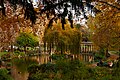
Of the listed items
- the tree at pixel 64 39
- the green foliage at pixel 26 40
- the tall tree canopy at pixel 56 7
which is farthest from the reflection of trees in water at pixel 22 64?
the green foliage at pixel 26 40

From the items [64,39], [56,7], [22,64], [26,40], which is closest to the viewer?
[56,7]

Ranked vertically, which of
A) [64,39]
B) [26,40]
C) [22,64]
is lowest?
[26,40]

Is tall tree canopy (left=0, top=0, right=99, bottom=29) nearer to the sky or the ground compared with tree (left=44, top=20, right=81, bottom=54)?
nearer to the sky

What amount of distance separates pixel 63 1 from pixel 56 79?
1073 centimetres

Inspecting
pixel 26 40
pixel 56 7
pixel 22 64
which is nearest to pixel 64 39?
pixel 22 64

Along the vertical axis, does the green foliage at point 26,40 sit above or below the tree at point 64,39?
below

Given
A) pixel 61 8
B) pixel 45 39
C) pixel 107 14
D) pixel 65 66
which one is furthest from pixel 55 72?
pixel 45 39

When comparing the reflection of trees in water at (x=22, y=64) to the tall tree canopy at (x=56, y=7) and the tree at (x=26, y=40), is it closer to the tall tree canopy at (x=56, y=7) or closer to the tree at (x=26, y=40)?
the tall tree canopy at (x=56, y=7)

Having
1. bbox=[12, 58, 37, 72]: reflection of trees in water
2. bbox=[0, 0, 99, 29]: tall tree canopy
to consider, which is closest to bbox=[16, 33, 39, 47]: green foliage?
bbox=[12, 58, 37, 72]: reflection of trees in water

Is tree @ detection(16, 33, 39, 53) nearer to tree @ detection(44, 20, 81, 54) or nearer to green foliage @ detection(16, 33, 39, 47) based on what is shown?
green foliage @ detection(16, 33, 39, 47)

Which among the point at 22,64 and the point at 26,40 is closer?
the point at 22,64

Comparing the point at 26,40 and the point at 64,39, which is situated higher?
the point at 64,39

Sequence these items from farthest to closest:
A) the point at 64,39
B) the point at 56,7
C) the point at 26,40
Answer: the point at 26,40 < the point at 64,39 < the point at 56,7

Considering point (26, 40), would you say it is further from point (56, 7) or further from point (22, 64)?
point (56, 7)
